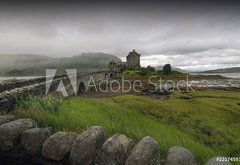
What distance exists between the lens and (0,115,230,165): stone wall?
5.54m

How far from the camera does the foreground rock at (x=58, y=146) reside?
259 inches

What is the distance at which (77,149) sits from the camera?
6320 millimetres

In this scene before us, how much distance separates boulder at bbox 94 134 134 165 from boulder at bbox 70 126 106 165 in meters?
0.21

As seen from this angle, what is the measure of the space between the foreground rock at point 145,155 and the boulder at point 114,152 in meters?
0.33

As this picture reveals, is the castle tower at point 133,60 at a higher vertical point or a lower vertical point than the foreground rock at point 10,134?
higher

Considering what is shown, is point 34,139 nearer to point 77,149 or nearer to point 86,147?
point 77,149

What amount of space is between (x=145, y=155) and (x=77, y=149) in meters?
1.77

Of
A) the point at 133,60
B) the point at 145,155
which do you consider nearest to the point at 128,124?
the point at 145,155

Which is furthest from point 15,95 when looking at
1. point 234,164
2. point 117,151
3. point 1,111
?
point 234,164

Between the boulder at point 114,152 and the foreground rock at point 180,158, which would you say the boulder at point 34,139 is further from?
the foreground rock at point 180,158

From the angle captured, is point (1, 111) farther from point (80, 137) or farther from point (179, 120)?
point (179, 120)

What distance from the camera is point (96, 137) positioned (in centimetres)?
635

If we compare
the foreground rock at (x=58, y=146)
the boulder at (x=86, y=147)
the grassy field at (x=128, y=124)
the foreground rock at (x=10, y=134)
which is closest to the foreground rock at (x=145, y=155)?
the grassy field at (x=128, y=124)

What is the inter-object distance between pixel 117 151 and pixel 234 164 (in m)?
2.50
